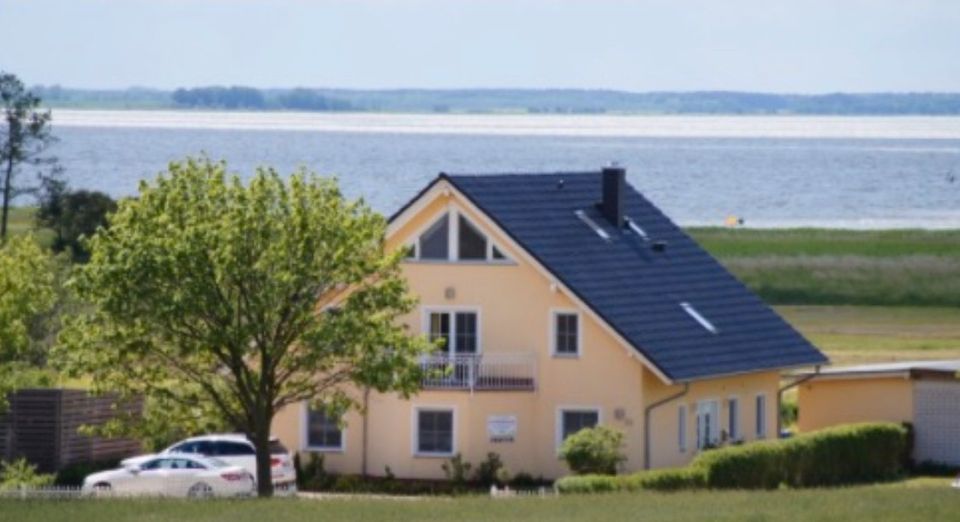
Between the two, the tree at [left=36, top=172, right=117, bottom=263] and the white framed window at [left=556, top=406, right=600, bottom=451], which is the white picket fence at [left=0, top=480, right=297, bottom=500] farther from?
the tree at [left=36, top=172, right=117, bottom=263]

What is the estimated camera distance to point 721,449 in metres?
50.3

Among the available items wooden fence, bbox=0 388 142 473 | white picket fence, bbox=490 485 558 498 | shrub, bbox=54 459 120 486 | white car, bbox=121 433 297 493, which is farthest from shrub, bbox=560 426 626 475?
shrub, bbox=54 459 120 486

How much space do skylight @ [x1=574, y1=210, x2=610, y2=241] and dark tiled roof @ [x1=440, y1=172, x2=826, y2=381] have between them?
0.15m

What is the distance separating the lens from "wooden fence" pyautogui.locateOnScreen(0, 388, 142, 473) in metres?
53.9

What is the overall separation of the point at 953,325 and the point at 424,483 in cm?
3831

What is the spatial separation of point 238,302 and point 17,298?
5621mm

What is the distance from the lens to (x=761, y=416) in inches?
2292

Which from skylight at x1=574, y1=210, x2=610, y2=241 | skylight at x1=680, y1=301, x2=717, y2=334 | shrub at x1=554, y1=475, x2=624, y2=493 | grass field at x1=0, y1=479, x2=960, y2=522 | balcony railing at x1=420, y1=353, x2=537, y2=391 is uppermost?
skylight at x1=574, y1=210, x2=610, y2=241

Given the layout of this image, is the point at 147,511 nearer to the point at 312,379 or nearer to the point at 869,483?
the point at 312,379

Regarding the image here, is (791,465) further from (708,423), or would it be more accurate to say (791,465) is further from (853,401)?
(853,401)

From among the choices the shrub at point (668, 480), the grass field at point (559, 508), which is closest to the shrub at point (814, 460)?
the shrub at point (668, 480)

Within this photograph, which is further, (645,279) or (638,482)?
(645,279)

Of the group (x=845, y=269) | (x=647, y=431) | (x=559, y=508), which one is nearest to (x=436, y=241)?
(x=647, y=431)

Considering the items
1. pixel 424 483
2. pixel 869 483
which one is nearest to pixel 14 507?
pixel 424 483
